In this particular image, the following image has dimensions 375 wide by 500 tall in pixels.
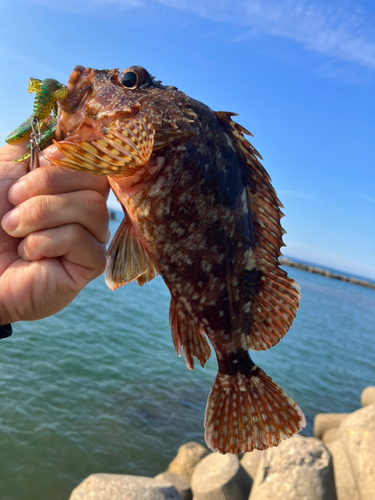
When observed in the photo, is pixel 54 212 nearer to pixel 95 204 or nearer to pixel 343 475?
pixel 95 204

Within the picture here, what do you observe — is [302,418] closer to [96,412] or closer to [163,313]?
[96,412]

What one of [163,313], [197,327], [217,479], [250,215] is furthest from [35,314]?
[163,313]

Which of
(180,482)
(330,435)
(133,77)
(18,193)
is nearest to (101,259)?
(18,193)

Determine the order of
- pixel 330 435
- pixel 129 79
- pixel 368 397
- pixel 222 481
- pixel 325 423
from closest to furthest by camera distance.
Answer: pixel 129 79 < pixel 222 481 < pixel 330 435 < pixel 325 423 < pixel 368 397

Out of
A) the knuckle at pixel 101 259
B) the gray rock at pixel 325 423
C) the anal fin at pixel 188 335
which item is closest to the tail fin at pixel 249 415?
the anal fin at pixel 188 335

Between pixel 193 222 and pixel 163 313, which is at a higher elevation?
pixel 193 222

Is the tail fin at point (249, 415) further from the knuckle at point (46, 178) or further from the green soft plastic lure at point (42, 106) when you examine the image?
the green soft plastic lure at point (42, 106)
